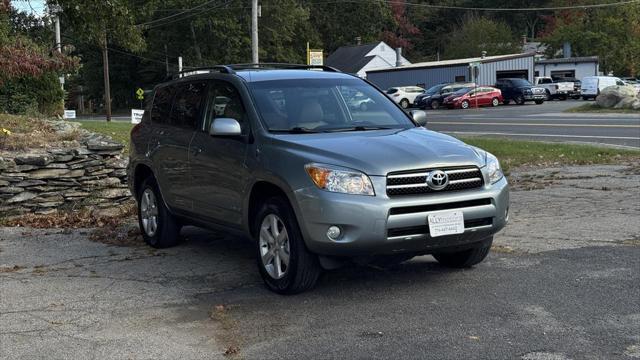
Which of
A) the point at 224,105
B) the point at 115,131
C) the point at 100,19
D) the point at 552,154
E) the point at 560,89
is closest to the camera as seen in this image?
the point at 224,105

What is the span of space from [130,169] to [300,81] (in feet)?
9.21

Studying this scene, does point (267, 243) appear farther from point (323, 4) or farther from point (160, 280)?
point (323, 4)

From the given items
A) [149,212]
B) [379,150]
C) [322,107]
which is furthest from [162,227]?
[379,150]

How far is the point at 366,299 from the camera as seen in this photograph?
18.4ft

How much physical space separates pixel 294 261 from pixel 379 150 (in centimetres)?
108

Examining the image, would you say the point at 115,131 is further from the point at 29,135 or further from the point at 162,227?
the point at 162,227

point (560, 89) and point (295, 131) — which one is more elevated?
point (560, 89)

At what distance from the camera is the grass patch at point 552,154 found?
1480 cm

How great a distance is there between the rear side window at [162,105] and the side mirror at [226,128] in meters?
1.73

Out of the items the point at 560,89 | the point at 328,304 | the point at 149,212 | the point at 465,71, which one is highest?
the point at 465,71

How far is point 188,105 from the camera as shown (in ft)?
24.4

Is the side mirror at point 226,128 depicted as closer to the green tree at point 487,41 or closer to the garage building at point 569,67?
the garage building at point 569,67

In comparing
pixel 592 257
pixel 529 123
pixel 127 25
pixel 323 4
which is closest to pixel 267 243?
pixel 592 257

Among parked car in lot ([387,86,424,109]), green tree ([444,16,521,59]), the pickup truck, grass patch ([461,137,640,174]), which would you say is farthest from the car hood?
green tree ([444,16,521,59])
